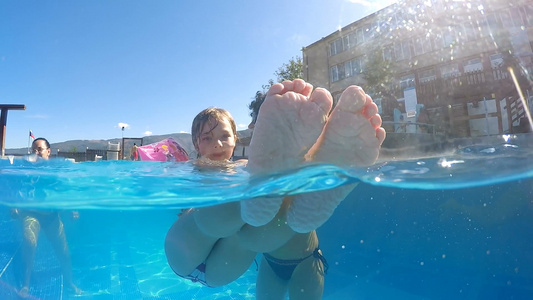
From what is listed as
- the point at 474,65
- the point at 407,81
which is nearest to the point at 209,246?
the point at 474,65

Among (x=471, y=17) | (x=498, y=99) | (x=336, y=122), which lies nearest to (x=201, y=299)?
(x=336, y=122)

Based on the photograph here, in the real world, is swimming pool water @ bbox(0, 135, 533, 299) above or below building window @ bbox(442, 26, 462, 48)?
below

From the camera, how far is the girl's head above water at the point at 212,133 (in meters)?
3.40

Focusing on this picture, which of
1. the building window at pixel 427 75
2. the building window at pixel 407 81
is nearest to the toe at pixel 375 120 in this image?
the building window at pixel 427 75

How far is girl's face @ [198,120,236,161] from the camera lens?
3.40 metres

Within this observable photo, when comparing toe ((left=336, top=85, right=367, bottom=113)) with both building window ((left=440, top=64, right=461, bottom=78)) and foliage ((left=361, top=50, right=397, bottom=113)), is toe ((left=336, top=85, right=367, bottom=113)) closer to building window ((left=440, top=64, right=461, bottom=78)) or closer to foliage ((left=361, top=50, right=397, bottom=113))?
foliage ((left=361, top=50, right=397, bottom=113))

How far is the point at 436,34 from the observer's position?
22.1 feet

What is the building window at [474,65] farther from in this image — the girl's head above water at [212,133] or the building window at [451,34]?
the girl's head above water at [212,133]

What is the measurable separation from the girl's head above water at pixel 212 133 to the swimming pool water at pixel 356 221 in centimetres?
36

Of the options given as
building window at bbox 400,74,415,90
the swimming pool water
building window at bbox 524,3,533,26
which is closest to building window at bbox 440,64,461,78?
building window at bbox 400,74,415,90

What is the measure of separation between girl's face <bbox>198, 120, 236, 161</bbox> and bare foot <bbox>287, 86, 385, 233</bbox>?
4.34 ft

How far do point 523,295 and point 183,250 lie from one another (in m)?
5.81

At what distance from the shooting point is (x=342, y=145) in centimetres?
218

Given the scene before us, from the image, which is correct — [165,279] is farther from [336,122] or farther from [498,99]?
[498,99]
